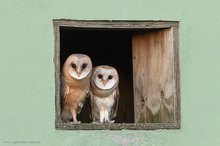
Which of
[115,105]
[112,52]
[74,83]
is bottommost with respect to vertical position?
[115,105]

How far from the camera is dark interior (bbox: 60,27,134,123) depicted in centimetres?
711

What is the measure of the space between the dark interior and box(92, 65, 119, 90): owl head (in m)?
0.47

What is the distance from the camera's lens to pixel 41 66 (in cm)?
614

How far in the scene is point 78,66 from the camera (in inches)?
254

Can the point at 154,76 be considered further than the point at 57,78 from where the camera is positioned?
Yes

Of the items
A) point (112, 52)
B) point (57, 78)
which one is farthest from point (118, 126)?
point (112, 52)

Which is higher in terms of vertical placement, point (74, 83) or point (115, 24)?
point (115, 24)

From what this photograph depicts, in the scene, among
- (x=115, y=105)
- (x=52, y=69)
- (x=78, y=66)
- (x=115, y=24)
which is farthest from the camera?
(x=115, y=105)

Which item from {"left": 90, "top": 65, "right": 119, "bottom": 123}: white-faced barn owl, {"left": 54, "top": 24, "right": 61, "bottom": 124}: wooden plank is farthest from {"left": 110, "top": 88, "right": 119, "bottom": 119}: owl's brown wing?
{"left": 54, "top": 24, "right": 61, "bottom": 124}: wooden plank

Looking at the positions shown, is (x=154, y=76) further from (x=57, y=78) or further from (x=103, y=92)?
(x=57, y=78)

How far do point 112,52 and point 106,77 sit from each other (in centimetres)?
62

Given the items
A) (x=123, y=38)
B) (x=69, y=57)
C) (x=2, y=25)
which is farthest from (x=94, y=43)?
(x=2, y=25)

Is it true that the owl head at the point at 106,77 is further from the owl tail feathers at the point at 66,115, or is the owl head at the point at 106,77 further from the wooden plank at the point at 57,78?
the wooden plank at the point at 57,78
